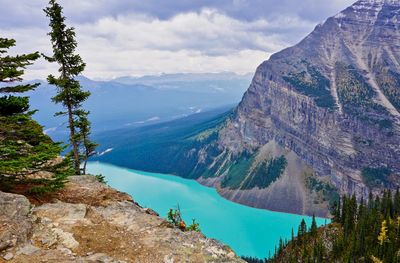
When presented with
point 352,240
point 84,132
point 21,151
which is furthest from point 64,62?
point 352,240

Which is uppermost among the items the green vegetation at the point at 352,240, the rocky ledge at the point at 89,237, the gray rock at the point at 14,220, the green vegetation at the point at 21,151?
the green vegetation at the point at 21,151

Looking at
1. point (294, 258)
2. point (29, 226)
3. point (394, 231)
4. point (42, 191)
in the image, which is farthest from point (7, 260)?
point (394, 231)

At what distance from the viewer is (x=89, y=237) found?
18.6 m

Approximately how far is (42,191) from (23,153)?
2386mm

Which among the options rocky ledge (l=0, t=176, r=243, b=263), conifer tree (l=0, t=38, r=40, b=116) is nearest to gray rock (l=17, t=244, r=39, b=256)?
rocky ledge (l=0, t=176, r=243, b=263)

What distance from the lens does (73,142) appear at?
39094 mm

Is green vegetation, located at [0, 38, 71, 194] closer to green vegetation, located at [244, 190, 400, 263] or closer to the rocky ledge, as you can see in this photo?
the rocky ledge

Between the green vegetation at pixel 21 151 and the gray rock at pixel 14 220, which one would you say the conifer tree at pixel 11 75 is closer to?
the green vegetation at pixel 21 151

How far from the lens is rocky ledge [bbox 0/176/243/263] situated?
54.7 feet

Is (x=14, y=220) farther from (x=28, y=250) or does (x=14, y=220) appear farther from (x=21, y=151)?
(x=21, y=151)

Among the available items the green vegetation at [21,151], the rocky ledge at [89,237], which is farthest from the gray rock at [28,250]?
the green vegetation at [21,151]

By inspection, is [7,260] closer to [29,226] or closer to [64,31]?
[29,226]

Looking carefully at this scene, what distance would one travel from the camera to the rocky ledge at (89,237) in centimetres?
1666

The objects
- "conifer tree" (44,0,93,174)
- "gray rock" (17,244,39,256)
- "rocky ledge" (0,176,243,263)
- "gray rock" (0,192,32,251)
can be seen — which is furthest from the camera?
"conifer tree" (44,0,93,174)
